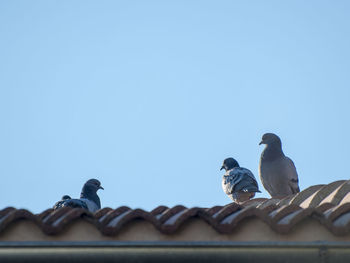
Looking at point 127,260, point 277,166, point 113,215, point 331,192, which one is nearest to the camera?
point 127,260

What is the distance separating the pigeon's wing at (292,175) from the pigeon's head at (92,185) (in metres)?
3.41

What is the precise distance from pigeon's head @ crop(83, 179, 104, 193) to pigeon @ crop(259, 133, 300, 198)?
3006 mm

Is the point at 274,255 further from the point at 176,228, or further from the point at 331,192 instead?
the point at 331,192

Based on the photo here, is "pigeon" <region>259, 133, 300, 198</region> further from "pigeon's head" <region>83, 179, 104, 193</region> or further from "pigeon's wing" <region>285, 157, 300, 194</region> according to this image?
"pigeon's head" <region>83, 179, 104, 193</region>

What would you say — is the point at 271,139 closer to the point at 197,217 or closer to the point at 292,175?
the point at 292,175

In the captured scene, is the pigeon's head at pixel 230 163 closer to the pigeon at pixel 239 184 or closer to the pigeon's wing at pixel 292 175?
the pigeon at pixel 239 184

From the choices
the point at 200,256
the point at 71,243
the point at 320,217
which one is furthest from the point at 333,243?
the point at 71,243

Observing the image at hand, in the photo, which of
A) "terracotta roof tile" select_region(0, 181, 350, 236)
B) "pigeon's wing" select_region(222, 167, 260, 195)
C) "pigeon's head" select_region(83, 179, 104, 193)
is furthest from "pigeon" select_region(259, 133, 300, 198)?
"terracotta roof tile" select_region(0, 181, 350, 236)

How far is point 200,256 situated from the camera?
5582mm

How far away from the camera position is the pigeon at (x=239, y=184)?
1291cm

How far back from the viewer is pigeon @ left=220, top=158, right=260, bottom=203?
12.9 meters

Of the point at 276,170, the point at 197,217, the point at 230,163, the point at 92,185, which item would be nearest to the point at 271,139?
the point at 276,170

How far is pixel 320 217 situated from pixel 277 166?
7.29 metres

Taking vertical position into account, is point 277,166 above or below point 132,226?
above
